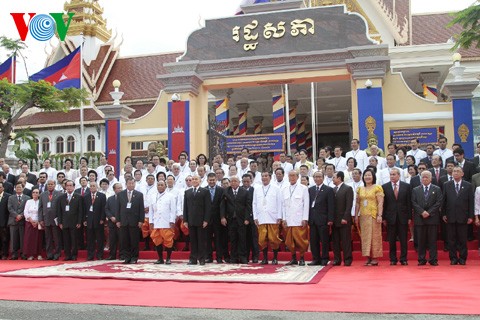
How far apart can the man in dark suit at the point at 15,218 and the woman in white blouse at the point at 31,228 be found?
0.47 ft

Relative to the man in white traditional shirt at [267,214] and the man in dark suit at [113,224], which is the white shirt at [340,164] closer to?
the man in white traditional shirt at [267,214]

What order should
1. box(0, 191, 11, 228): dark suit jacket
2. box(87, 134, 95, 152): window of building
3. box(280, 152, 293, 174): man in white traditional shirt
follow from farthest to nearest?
box(87, 134, 95, 152): window of building, box(280, 152, 293, 174): man in white traditional shirt, box(0, 191, 11, 228): dark suit jacket

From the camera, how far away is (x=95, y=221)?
11.2 m

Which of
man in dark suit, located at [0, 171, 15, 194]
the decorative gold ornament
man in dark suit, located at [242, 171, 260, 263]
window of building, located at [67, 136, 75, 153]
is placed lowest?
man in dark suit, located at [242, 171, 260, 263]

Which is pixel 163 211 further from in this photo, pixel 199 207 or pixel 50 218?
pixel 50 218

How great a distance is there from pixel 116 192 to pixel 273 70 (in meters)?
7.07

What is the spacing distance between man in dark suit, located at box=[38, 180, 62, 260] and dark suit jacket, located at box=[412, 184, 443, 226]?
22.2 feet

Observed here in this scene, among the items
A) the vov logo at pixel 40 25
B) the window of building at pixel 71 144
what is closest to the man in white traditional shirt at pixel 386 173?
the vov logo at pixel 40 25

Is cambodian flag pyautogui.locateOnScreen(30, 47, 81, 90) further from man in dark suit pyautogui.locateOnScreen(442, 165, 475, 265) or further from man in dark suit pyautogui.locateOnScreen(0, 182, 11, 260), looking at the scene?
man in dark suit pyautogui.locateOnScreen(442, 165, 475, 265)

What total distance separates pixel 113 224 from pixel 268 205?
3.16 meters

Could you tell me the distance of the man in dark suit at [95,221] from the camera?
1122cm

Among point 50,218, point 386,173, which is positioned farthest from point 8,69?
point 386,173

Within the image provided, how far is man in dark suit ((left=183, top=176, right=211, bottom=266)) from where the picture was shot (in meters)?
10.2

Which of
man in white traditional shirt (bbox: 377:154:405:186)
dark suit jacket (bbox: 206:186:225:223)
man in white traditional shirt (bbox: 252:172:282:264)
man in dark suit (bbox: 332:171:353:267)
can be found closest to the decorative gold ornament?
man in white traditional shirt (bbox: 377:154:405:186)
